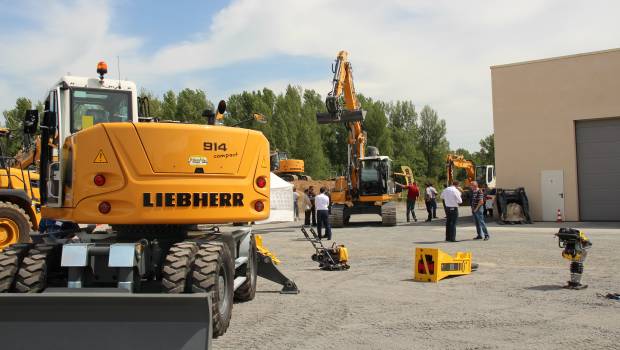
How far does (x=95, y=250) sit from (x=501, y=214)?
22585mm

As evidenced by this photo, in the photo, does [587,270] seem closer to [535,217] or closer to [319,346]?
[319,346]

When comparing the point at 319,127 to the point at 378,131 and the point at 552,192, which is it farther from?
the point at 552,192

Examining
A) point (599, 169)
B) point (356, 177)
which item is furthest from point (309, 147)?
point (599, 169)

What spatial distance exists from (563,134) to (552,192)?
2536 millimetres

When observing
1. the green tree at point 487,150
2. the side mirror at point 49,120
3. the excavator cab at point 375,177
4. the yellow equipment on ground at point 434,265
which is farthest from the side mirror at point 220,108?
the green tree at point 487,150

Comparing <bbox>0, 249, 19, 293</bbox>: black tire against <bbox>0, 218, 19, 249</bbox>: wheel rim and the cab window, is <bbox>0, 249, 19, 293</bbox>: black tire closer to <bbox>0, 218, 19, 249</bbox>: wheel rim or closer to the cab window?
the cab window

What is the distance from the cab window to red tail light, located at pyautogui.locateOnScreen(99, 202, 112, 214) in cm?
203

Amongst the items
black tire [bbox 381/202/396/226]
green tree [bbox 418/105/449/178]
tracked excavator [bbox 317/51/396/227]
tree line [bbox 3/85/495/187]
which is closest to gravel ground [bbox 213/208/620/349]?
black tire [bbox 381/202/396/226]

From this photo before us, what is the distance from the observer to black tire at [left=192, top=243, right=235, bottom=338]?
624cm

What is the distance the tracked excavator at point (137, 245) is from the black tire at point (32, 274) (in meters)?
0.01

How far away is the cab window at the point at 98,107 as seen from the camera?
8.14 meters

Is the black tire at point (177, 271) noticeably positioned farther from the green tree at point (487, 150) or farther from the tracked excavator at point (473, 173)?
the green tree at point (487, 150)

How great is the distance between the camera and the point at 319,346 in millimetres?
6410

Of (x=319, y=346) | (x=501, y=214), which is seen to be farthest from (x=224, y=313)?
(x=501, y=214)
